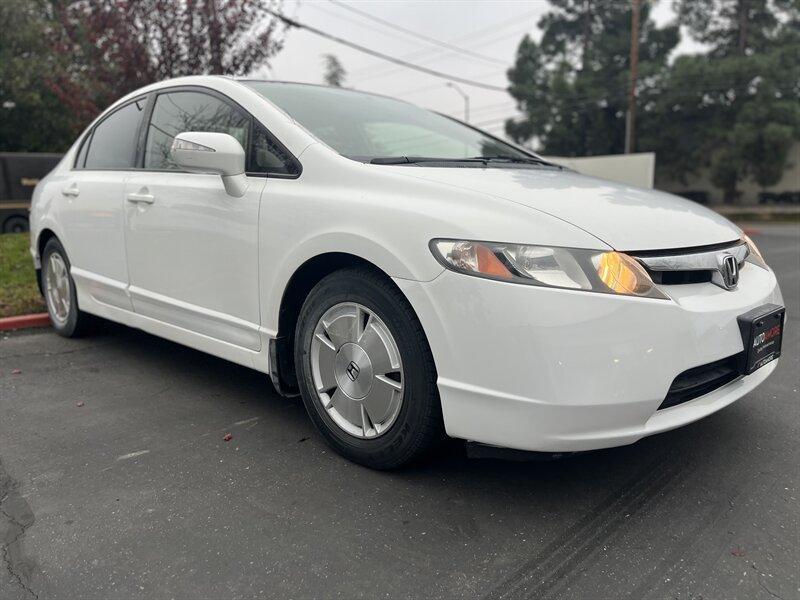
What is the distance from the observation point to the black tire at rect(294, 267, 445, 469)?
86.7 inches

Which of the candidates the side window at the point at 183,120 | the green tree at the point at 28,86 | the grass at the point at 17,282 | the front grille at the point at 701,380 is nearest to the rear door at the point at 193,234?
the side window at the point at 183,120

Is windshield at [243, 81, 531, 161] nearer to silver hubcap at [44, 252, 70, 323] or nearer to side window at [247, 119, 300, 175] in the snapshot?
side window at [247, 119, 300, 175]

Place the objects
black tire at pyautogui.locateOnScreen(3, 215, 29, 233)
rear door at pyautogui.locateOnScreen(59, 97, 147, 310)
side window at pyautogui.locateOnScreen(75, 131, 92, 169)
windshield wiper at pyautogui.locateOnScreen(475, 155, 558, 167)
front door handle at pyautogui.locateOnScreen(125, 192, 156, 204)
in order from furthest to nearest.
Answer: black tire at pyautogui.locateOnScreen(3, 215, 29, 233)
side window at pyautogui.locateOnScreen(75, 131, 92, 169)
rear door at pyautogui.locateOnScreen(59, 97, 147, 310)
front door handle at pyautogui.locateOnScreen(125, 192, 156, 204)
windshield wiper at pyautogui.locateOnScreen(475, 155, 558, 167)

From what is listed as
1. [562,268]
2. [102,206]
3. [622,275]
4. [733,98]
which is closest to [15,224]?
[102,206]

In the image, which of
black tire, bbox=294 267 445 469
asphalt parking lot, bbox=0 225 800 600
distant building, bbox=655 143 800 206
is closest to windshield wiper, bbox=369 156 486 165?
black tire, bbox=294 267 445 469

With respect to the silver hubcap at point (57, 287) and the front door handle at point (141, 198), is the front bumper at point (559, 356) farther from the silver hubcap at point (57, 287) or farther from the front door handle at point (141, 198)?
the silver hubcap at point (57, 287)

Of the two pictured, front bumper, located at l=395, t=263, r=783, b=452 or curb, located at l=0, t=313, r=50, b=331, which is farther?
curb, located at l=0, t=313, r=50, b=331

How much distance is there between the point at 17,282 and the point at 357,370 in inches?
184

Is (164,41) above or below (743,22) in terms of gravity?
below

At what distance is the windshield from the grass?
316 cm

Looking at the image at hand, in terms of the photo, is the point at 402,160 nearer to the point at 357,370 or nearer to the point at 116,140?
the point at 357,370

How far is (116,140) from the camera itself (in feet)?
12.8

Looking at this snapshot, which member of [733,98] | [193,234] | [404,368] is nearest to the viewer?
[404,368]

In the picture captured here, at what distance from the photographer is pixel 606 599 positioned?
1.74 m
